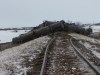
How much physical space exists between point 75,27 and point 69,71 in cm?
3020

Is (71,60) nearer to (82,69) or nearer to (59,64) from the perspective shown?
(59,64)

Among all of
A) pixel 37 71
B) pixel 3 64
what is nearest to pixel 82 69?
pixel 37 71

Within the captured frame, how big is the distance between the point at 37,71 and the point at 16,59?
4.74 m

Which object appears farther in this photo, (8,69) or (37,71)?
(8,69)

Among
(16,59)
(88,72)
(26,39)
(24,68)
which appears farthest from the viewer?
(26,39)

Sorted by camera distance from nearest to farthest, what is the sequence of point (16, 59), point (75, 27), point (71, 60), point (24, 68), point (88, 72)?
point (88, 72) < point (24, 68) < point (71, 60) < point (16, 59) < point (75, 27)

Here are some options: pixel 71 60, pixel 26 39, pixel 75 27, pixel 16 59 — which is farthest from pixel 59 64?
pixel 75 27

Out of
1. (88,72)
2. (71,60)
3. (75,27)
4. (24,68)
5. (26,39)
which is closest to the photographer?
(88,72)

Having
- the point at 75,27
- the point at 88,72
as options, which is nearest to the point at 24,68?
the point at 88,72

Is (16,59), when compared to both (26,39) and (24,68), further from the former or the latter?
(26,39)

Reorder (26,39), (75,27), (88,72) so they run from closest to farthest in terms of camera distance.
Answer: (88,72) → (26,39) → (75,27)

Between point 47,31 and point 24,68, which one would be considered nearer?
point 24,68

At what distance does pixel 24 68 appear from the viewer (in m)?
14.4

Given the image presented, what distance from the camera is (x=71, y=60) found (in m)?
15.8
